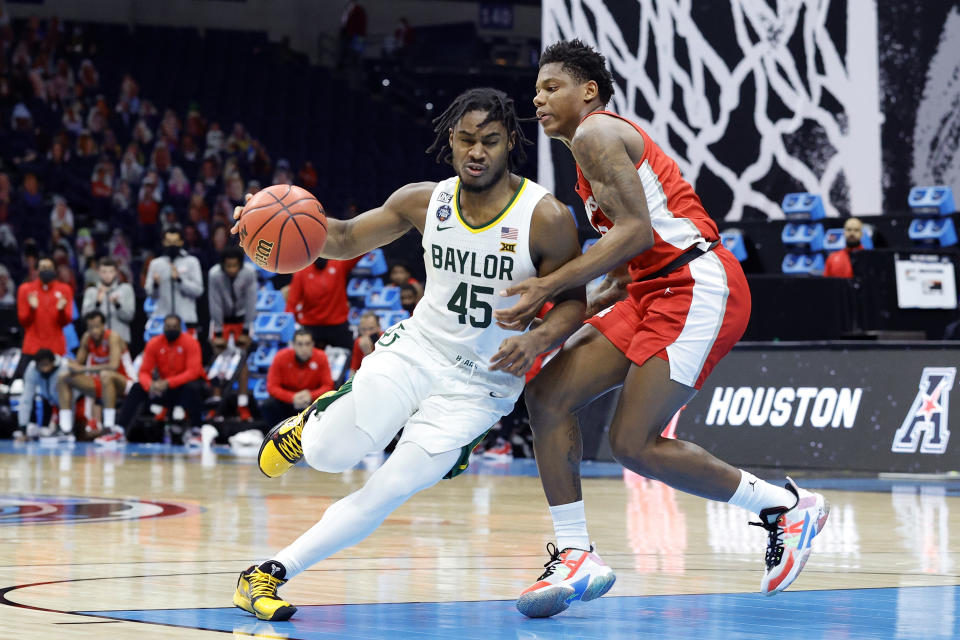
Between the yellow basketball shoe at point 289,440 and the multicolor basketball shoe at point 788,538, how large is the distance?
1.64 meters

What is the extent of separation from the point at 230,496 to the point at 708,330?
218 inches

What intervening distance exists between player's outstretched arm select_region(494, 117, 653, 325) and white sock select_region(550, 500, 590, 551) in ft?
2.31

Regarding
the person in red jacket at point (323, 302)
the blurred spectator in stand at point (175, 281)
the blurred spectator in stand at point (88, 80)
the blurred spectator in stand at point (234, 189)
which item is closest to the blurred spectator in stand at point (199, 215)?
the blurred spectator in stand at point (234, 189)

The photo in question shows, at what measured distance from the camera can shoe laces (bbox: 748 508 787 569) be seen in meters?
5.27

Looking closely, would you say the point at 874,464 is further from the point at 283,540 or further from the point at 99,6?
the point at 99,6

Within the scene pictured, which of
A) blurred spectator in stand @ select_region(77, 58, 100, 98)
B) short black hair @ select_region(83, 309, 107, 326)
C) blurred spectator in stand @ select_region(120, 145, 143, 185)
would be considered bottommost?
short black hair @ select_region(83, 309, 107, 326)

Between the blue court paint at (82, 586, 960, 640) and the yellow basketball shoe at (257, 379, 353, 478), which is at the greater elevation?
the yellow basketball shoe at (257, 379, 353, 478)

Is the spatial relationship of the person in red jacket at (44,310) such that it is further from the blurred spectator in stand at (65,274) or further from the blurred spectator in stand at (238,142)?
the blurred spectator in stand at (238,142)

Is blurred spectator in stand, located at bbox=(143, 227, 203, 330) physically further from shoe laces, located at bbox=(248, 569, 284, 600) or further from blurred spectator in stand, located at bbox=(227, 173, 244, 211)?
shoe laces, located at bbox=(248, 569, 284, 600)

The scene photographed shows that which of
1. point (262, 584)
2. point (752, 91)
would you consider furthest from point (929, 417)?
point (752, 91)

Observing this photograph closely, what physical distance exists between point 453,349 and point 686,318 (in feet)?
2.80

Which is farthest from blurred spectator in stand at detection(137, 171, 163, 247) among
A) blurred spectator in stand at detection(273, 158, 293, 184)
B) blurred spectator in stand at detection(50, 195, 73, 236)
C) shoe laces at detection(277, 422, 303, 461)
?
shoe laces at detection(277, 422, 303, 461)

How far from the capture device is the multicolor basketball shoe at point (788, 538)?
5.23m

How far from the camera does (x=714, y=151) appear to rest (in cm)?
1869
